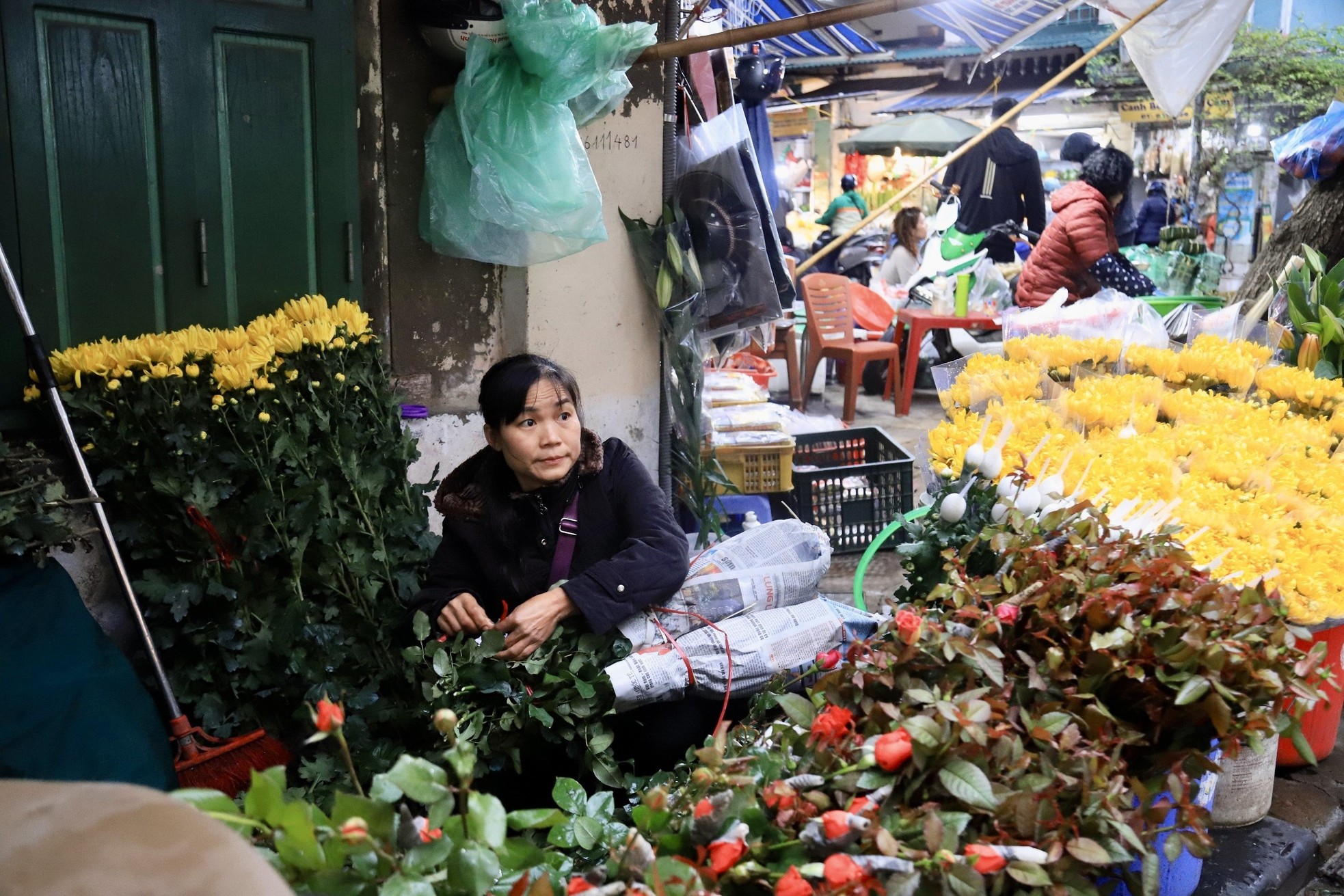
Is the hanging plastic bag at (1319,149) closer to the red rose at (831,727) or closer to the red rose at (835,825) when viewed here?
the red rose at (831,727)

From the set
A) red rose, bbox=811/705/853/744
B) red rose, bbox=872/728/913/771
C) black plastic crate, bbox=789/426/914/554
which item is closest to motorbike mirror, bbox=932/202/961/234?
black plastic crate, bbox=789/426/914/554

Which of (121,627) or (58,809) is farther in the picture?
(121,627)

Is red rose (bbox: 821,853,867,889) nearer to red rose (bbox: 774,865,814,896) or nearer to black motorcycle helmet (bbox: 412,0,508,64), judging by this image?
red rose (bbox: 774,865,814,896)

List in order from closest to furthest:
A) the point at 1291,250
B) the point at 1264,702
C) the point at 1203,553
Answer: the point at 1264,702 → the point at 1203,553 → the point at 1291,250

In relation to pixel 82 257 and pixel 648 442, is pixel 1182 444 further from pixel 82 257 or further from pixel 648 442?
pixel 82 257

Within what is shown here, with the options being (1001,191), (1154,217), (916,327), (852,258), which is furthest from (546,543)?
(1154,217)

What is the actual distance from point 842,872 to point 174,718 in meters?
2.06

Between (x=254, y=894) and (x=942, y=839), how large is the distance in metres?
0.87

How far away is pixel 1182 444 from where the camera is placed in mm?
3293

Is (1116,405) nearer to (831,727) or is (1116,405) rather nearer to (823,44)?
(831,727)

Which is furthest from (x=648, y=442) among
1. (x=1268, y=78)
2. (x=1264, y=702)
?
(x=1268, y=78)

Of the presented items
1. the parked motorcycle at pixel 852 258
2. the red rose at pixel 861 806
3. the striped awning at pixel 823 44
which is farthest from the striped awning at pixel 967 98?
the red rose at pixel 861 806

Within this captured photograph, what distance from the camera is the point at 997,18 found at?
6.25m

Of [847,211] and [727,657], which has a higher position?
[847,211]
